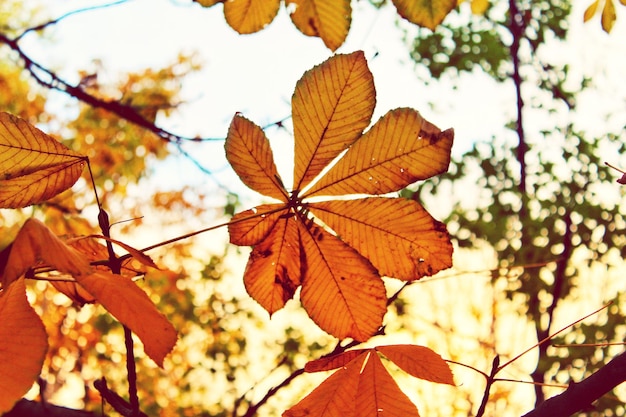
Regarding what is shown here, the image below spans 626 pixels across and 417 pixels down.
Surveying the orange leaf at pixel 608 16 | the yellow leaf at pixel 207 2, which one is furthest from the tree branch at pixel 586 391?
the orange leaf at pixel 608 16

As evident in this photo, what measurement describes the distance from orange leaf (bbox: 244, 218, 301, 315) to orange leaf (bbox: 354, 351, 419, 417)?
4.5 inches

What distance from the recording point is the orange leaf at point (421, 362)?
1.55ft

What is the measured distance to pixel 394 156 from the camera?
19.9 inches

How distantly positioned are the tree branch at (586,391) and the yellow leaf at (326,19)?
0.54m

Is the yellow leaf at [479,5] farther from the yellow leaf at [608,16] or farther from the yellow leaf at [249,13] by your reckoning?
the yellow leaf at [249,13]

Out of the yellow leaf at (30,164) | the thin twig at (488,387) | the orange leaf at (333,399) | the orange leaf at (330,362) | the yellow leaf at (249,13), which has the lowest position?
the thin twig at (488,387)

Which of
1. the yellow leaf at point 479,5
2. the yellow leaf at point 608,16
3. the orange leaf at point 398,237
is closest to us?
the orange leaf at point 398,237

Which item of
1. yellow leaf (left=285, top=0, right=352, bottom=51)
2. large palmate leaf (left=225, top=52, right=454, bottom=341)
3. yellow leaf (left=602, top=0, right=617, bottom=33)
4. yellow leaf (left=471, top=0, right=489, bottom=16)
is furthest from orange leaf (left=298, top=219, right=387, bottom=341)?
yellow leaf (left=471, top=0, right=489, bottom=16)

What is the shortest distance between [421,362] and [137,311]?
0.26m

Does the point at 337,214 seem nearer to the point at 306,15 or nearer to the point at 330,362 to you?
the point at 330,362

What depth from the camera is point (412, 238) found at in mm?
511

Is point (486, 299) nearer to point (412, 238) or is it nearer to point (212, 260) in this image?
point (212, 260)

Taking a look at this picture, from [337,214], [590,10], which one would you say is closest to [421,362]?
[337,214]

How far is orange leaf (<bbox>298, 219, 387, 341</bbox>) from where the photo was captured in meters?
0.51
